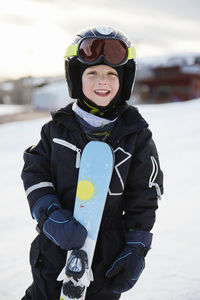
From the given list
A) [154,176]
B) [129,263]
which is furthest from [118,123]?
[129,263]

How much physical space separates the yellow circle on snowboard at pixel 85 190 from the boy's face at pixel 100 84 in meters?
0.42

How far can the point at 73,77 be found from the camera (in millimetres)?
1723

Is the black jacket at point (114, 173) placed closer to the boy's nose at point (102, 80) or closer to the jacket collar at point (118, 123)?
the jacket collar at point (118, 123)

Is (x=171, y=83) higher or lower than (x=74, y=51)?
lower

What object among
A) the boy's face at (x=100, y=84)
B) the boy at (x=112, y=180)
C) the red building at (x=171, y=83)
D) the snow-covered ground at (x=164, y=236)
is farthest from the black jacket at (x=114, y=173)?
the red building at (x=171, y=83)

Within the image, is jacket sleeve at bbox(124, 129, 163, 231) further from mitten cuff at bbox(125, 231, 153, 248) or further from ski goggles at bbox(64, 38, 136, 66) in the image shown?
ski goggles at bbox(64, 38, 136, 66)

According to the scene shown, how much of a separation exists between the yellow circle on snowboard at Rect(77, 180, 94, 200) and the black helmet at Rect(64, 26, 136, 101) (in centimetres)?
49

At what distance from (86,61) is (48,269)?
1.07 metres

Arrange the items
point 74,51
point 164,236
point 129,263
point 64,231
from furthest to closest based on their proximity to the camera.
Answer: point 164,236 < point 74,51 < point 129,263 < point 64,231

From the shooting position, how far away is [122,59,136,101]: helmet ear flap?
1.77m

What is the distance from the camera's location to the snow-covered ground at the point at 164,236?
223 centimetres

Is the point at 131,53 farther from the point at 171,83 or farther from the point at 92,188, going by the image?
the point at 171,83

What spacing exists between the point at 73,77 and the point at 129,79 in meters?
0.32

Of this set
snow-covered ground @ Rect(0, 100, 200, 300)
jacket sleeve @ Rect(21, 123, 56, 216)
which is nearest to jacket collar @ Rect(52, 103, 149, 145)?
jacket sleeve @ Rect(21, 123, 56, 216)
